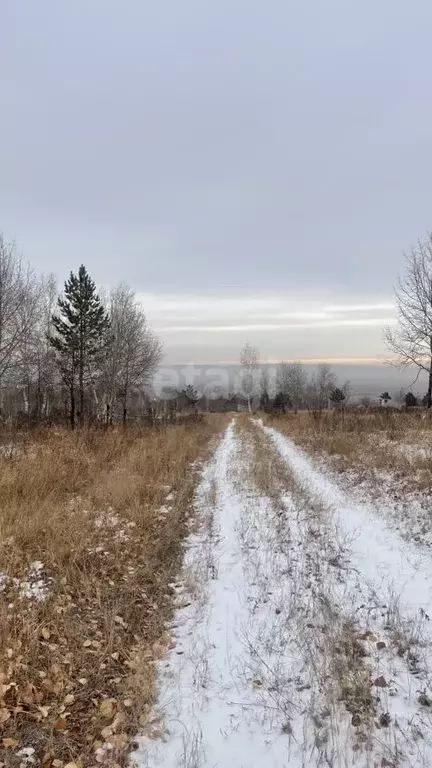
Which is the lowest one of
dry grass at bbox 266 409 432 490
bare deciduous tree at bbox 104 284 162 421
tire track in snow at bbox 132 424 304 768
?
tire track in snow at bbox 132 424 304 768

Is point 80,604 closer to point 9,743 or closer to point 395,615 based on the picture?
point 9,743

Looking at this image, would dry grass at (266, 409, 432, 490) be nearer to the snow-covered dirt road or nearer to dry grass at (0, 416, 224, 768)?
the snow-covered dirt road

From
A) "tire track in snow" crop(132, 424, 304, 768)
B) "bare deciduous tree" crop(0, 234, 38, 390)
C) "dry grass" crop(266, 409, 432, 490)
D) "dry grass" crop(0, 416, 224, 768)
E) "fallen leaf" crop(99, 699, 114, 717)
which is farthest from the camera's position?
"bare deciduous tree" crop(0, 234, 38, 390)

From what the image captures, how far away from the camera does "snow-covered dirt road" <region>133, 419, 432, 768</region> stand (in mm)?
2744

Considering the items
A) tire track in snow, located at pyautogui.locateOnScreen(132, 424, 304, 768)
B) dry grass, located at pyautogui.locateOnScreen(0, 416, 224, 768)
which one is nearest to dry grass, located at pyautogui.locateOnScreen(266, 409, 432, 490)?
dry grass, located at pyautogui.locateOnScreen(0, 416, 224, 768)

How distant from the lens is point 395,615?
416 cm

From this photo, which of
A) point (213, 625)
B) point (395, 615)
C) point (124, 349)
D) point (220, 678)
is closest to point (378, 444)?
point (395, 615)

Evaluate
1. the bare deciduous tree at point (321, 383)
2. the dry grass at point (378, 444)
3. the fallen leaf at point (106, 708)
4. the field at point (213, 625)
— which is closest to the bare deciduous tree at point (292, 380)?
the bare deciduous tree at point (321, 383)

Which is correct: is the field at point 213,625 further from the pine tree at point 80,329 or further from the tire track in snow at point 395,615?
the pine tree at point 80,329

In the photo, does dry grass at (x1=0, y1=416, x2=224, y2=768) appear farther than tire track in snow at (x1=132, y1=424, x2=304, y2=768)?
Yes

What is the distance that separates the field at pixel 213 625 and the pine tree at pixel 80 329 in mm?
22533

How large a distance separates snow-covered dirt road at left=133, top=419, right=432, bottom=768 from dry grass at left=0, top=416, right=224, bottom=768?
244 mm

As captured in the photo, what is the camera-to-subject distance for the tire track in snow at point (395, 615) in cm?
278

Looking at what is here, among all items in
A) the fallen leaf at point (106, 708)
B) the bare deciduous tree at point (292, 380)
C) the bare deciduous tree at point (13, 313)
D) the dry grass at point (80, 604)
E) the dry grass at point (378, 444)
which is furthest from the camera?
the bare deciduous tree at point (292, 380)
